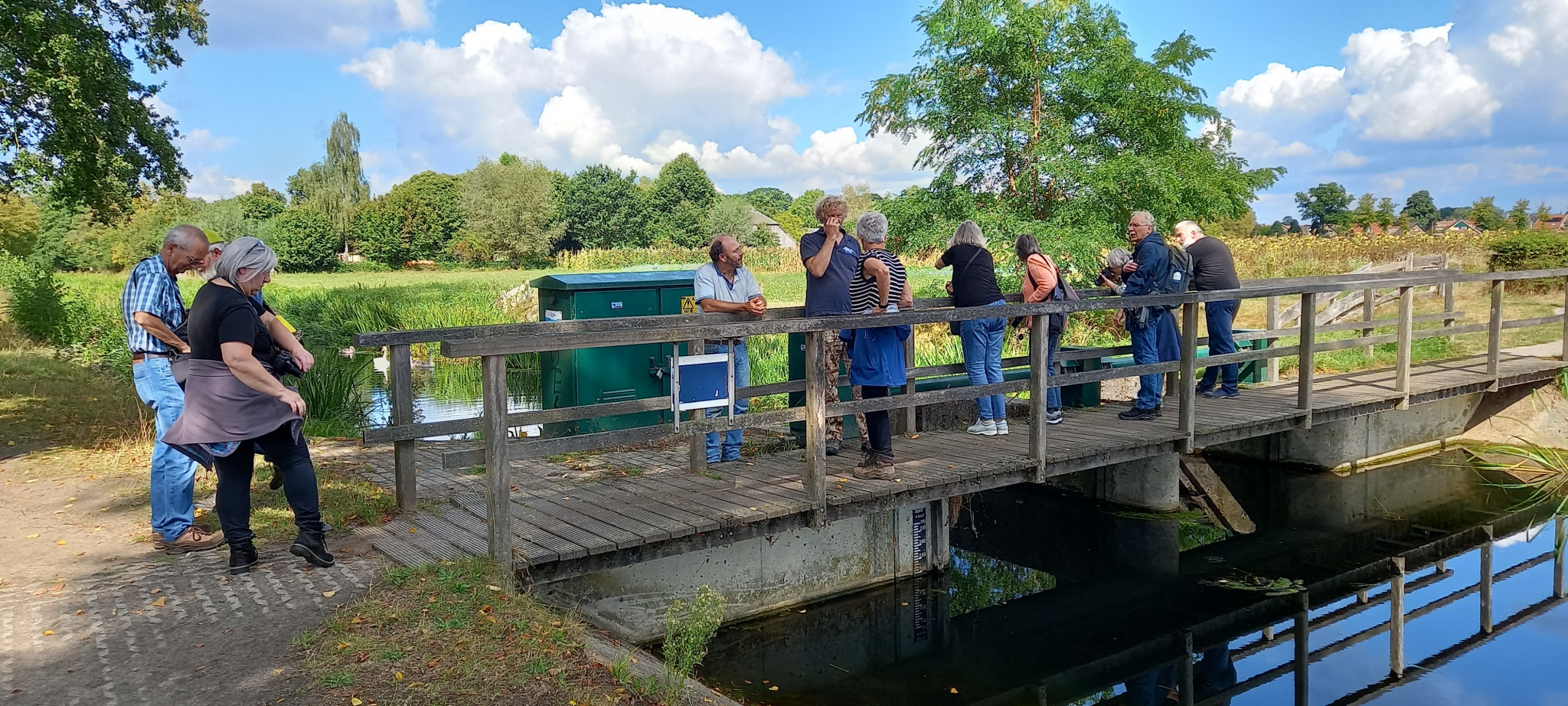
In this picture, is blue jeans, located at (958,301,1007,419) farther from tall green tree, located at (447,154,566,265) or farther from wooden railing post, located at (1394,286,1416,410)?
tall green tree, located at (447,154,566,265)

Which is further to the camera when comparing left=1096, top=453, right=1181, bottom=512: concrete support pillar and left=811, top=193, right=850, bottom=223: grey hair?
left=1096, top=453, right=1181, bottom=512: concrete support pillar

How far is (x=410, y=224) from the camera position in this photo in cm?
7956

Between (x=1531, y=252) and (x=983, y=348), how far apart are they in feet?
67.1

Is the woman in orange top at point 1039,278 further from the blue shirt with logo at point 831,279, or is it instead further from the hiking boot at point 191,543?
the hiking boot at point 191,543

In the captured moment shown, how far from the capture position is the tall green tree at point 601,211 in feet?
262

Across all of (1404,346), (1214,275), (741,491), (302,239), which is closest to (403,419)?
(741,491)

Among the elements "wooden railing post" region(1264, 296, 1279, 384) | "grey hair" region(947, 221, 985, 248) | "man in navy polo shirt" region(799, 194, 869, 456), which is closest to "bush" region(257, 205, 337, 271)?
"wooden railing post" region(1264, 296, 1279, 384)

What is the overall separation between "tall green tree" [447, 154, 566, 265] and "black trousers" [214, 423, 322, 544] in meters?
70.9

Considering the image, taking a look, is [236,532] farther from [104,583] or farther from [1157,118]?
[1157,118]

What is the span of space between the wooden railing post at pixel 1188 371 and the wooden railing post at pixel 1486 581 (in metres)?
2.25

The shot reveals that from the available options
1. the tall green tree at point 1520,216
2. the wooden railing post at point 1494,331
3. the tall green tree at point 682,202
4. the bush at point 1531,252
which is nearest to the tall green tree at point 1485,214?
the tall green tree at point 1520,216

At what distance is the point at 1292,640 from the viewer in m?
6.89

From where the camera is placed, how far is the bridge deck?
5.35 metres

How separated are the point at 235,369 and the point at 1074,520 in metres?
7.07
